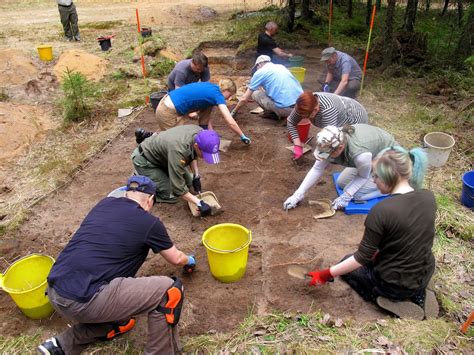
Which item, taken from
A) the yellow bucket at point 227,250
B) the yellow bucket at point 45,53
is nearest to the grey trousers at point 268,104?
the yellow bucket at point 227,250

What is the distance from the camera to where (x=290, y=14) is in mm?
10977

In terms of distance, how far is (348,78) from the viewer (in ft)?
20.1

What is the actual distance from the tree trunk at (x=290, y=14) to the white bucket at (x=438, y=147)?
7.42 metres

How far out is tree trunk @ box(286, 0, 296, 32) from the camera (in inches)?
425

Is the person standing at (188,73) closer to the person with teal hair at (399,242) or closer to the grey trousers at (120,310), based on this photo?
the person with teal hair at (399,242)

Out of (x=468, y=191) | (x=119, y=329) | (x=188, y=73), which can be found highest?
(x=188, y=73)

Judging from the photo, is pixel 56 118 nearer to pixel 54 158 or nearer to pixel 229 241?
pixel 54 158

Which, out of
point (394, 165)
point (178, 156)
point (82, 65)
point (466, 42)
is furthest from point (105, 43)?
point (394, 165)

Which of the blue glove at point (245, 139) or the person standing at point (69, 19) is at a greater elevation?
the person standing at point (69, 19)

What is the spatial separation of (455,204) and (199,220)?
2.84 meters

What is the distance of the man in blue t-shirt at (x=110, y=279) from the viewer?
231cm

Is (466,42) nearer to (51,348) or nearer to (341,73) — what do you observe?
(341,73)

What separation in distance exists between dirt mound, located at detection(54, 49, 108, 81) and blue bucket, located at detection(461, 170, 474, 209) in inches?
298

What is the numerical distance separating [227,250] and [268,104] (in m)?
3.61
